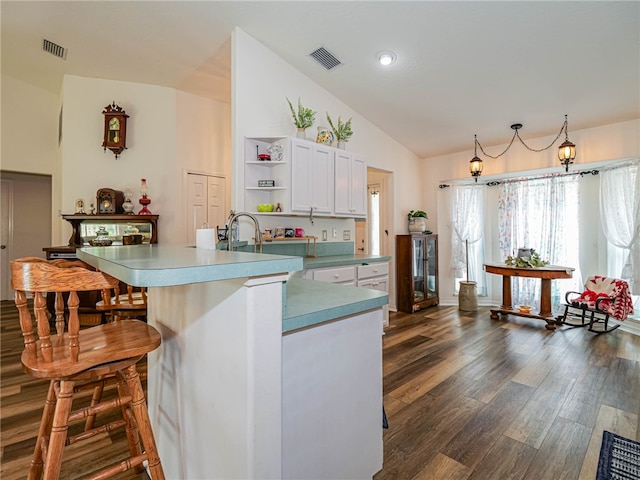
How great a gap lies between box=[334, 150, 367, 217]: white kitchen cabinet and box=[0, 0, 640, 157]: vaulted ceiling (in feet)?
2.84

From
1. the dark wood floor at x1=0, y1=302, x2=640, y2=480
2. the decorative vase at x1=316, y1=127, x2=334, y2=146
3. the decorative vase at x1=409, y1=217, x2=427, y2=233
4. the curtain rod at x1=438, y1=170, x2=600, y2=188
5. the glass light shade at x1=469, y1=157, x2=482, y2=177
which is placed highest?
the decorative vase at x1=316, y1=127, x2=334, y2=146

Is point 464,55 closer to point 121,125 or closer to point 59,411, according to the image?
point 59,411

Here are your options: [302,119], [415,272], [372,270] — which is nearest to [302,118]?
[302,119]

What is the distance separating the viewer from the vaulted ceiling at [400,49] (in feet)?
8.63

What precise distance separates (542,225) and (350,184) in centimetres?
316

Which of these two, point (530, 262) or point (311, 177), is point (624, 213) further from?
point (311, 177)

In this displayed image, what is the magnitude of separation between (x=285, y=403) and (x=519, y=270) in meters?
4.25

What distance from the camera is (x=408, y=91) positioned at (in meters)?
3.76

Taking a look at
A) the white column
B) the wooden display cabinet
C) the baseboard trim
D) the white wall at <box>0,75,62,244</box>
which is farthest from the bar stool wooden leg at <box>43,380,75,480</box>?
the baseboard trim

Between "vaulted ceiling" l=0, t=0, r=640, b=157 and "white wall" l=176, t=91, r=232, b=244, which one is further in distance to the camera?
"white wall" l=176, t=91, r=232, b=244

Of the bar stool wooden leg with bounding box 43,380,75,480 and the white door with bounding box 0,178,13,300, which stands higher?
the white door with bounding box 0,178,13,300

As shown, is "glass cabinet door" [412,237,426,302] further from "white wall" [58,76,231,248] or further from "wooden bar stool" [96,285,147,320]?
"wooden bar stool" [96,285,147,320]

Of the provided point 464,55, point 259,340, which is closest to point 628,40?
point 464,55

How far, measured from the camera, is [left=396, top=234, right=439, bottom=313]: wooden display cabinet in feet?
15.9
